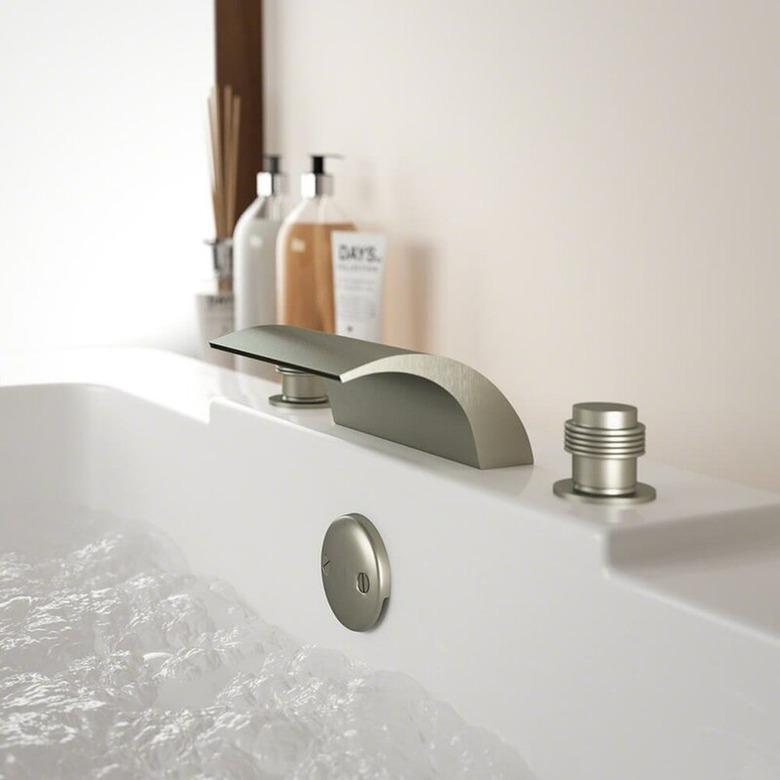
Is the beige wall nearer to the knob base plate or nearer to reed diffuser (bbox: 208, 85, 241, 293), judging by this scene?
reed diffuser (bbox: 208, 85, 241, 293)

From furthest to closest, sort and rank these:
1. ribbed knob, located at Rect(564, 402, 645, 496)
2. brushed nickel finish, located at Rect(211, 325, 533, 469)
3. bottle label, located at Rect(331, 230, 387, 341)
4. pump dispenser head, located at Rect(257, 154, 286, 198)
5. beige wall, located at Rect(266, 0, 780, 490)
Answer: pump dispenser head, located at Rect(257, 154, 286, 198) < bottle label, located at Rect(331, 230, 387, 341) < beige wall, located at Rect(266, 0, 780, 490) < brushed nickel finish, located at Rect(211, 325, 533, 469) < ribbed knob, located at Rect(564, 402, 645, 496)

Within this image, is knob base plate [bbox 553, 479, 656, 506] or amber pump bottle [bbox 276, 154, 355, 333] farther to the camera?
amber pump bottle [bbox 276, 154, 355, 333]

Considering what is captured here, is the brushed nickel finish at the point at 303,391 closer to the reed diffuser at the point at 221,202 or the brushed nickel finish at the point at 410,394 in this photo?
the brushed nickel finish at the point at 410,394

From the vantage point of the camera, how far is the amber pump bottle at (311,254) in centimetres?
144

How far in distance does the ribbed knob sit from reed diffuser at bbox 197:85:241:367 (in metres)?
0.93

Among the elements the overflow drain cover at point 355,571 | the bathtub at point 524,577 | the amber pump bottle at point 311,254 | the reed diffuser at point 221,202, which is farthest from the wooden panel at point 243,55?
the overflow drain cover at point 355,571

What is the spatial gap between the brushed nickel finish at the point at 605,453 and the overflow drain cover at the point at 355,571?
0.56ft

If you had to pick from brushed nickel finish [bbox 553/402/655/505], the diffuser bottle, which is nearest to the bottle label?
the diffuser bottle

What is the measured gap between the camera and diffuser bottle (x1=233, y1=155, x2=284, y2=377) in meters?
1.55

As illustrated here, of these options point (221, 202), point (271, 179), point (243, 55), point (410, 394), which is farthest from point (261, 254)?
point (410, 394)

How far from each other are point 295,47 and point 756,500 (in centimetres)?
118

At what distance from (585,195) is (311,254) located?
0.38 m

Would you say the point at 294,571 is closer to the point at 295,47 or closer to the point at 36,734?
the point at 36,734

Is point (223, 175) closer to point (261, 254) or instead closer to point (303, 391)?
point (261, 254)
